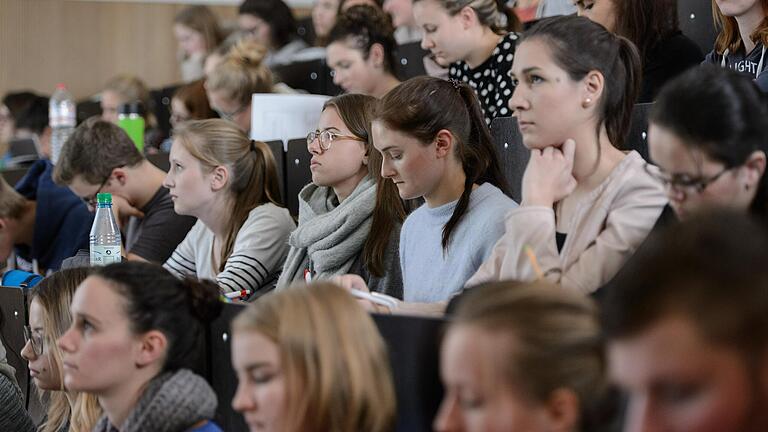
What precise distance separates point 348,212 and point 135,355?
35.5 inches

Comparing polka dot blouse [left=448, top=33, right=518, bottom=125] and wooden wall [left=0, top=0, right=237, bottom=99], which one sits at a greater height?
polka dot blouse [left=448, top=33, right=518, bottom=125]

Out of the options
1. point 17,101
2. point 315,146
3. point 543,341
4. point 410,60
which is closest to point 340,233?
point 315,146

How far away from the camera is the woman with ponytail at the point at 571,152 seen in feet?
6.86

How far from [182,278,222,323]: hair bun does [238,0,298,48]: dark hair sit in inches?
144

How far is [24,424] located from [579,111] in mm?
1710

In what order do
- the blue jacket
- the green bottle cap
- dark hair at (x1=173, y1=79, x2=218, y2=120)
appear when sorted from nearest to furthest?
the green bottle cap → the blue jacket → dark hair at (x1=173, y1=79, x2=218, y2=120)

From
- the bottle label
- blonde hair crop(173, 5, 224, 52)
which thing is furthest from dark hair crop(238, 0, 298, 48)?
the bottle label

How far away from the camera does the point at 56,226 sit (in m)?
4.15

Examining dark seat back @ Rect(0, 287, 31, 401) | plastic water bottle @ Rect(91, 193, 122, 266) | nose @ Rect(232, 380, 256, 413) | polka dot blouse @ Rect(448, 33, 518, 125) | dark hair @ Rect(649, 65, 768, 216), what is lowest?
dark seat back @ Rect(0, 287, 31, 401)

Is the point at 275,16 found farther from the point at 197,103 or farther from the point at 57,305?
the point at 57,305

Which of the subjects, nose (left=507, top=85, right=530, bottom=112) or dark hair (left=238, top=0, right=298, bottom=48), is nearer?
nose (left=507, top=85, right=530, bottom=112)

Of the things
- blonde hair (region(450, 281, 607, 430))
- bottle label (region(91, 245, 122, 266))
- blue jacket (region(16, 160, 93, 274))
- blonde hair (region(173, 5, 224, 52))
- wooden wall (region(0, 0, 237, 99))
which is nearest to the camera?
blonde hair (region(450, 281, 607, 430))

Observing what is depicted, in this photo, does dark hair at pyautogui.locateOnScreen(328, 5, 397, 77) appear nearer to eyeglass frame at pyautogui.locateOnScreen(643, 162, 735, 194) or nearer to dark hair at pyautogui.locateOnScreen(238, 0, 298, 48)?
dark hair at pyautogui.locateOnScreen(238, 0, 298, 48)

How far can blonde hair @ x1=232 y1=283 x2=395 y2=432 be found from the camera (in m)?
1.68
